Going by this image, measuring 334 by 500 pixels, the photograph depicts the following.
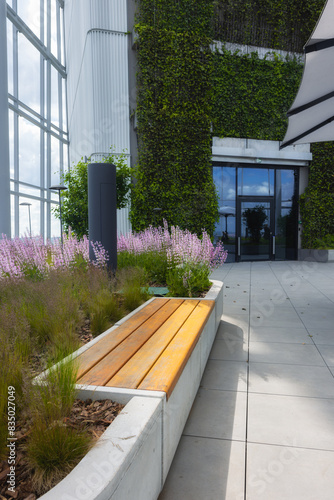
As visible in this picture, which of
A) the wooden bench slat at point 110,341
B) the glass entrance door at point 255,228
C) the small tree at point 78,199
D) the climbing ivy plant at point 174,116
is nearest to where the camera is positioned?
the wooden bench slat at point 110,341

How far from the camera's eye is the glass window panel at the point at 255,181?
1317 cm

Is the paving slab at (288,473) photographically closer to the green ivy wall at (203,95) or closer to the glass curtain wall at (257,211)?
the green ivy wall at (203,95)

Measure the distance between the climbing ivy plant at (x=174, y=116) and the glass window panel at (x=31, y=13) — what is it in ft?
12.0

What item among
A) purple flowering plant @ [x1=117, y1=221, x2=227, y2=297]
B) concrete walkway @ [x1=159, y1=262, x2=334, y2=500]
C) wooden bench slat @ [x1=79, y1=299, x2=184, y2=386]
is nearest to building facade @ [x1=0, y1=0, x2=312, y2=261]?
purple flowering plant @ [x1=117, y1=221, x2=227, y2=297]

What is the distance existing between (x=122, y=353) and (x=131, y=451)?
0.95m

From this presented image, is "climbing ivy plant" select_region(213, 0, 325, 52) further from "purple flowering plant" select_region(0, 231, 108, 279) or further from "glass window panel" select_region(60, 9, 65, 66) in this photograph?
"purple flowering plant" select_region(0, 231, 108, 279)

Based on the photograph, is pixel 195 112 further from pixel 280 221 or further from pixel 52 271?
pixel 52 271

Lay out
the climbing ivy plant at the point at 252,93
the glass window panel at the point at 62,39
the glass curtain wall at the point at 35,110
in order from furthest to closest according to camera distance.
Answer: the glass window panel at the point at 62,39 < the climbing ivy plant at the point at 252,93 < the glass curtain wall at the point at 35,110

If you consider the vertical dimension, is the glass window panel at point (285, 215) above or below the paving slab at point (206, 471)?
above

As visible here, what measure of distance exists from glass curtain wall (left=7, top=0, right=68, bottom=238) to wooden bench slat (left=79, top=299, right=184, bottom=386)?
861 centimetres

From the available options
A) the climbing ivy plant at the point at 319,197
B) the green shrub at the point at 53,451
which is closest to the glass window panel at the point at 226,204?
the climbing ivy plant at the point at 319,197

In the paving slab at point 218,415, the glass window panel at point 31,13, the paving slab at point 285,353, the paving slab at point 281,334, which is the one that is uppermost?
the glass window panel at point 31,13

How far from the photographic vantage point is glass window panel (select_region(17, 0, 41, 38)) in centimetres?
1133

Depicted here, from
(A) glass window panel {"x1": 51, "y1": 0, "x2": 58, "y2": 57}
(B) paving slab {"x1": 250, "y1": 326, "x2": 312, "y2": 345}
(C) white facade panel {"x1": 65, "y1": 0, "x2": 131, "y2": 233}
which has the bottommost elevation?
(B) paving slab {"x1": 250, "y1": 326, "x2": 312, "y2": 345}
